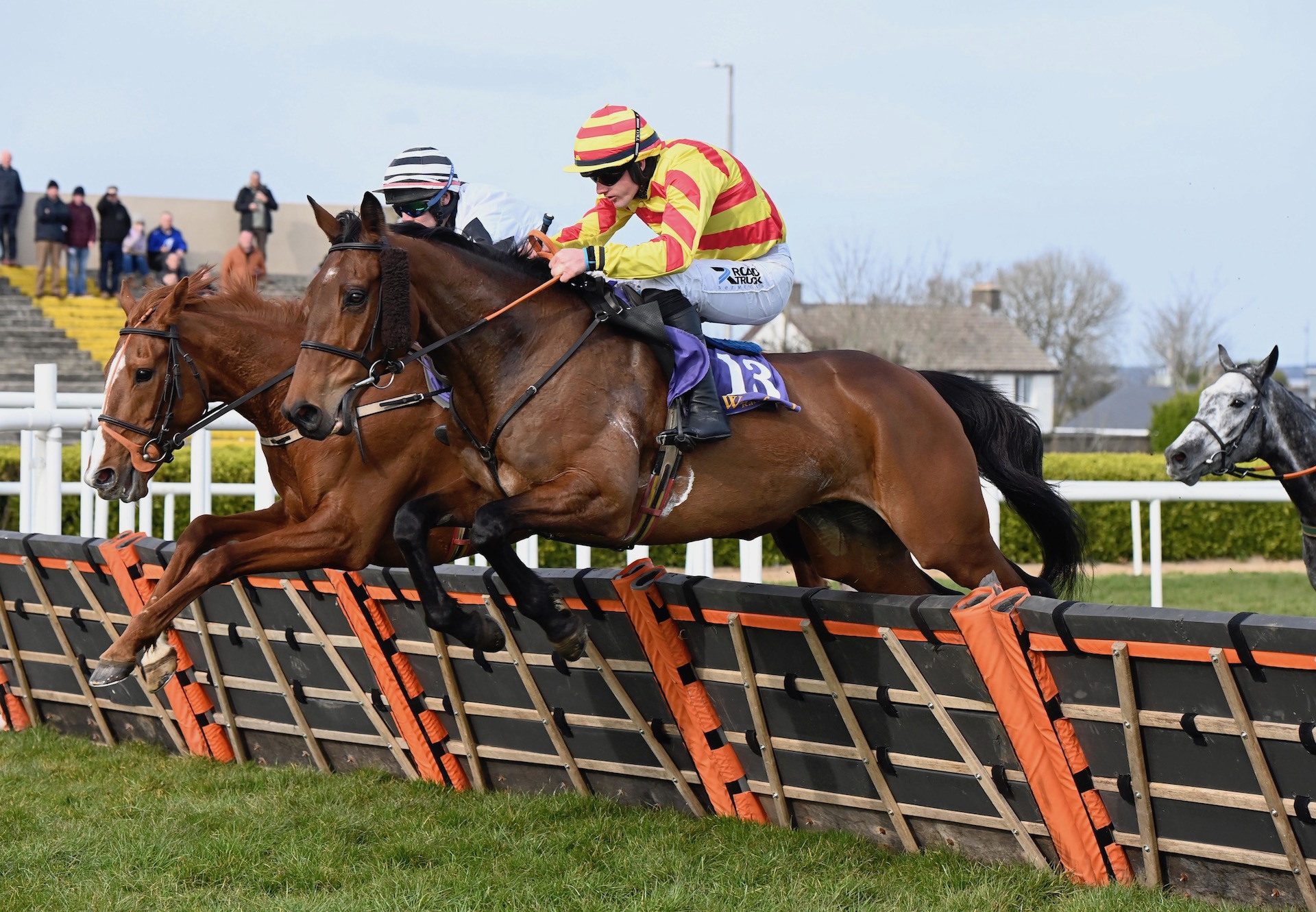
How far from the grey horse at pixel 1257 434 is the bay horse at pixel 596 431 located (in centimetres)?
126

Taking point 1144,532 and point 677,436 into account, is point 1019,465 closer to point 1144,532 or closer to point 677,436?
point 677,436

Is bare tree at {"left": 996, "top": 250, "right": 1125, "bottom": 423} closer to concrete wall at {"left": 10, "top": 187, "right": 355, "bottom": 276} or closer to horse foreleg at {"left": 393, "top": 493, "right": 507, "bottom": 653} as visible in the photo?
concrete wall at {"left": 10, "top": 187, "right": 355, "bottom": 276}

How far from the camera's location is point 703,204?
4309mm

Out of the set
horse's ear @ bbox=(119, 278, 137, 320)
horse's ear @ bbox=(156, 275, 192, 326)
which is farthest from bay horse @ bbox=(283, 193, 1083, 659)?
horse's ear @ bbox=(119, 278, 137, 320)

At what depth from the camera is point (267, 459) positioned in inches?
192

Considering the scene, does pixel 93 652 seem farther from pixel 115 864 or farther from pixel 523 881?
pixel 523 881

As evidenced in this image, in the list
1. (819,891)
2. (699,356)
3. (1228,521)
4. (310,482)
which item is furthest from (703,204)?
(1228,521)

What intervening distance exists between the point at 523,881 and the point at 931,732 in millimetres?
1095

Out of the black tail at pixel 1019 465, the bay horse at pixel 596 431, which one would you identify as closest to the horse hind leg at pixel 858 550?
the bay horse at pixel 596 431

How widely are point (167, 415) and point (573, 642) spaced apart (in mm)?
1638

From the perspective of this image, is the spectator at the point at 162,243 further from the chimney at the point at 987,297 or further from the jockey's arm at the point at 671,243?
the chimney at the point at 987,297

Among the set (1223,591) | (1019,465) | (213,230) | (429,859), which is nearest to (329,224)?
(429,859)

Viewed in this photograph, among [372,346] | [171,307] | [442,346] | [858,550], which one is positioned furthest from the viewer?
[858,550]

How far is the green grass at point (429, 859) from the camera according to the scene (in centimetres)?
360
